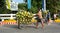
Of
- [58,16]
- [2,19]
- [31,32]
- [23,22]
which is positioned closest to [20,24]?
[23,22]

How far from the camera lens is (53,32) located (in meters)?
15.2

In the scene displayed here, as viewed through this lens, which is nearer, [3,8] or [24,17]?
[24,17]

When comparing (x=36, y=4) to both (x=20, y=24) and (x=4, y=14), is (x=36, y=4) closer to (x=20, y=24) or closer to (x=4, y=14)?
(x=4, y=14)

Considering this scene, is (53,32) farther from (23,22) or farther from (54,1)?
(54,1)

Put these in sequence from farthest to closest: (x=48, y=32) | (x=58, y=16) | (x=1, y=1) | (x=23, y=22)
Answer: (x=1, y=1) → (x=58, y=16) → (x=23, y=22) → (x=48, y=32)

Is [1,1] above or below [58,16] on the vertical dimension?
above

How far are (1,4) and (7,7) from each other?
1.43 meters

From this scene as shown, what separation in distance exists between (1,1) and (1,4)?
41 centimetres

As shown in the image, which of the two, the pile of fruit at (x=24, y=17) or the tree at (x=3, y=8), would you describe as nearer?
the pile of fruit at (x=24, y=17)

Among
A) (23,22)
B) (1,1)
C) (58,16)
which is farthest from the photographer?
(1,1)

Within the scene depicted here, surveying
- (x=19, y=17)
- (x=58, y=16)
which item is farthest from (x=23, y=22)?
(x=58, y=16)

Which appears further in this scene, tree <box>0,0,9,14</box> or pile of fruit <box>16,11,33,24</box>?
tree <box>0,0,9,14</box>

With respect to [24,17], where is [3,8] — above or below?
above

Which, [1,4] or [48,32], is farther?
[1,4]
